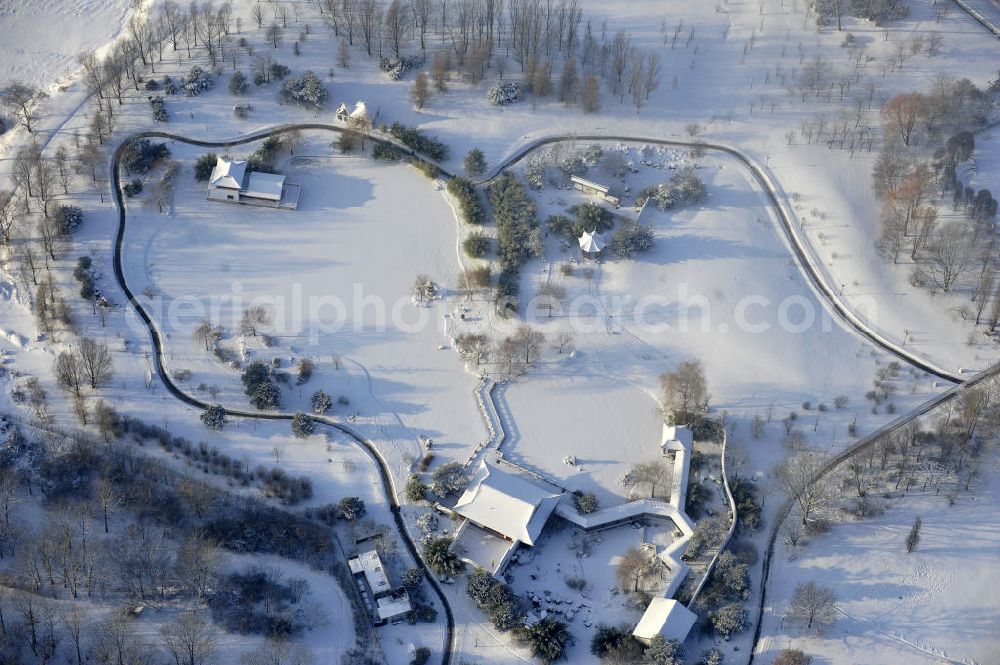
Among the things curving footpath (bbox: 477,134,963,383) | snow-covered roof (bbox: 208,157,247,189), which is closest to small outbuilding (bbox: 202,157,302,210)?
snow-covered roof (bbox: 208,157,247,189)

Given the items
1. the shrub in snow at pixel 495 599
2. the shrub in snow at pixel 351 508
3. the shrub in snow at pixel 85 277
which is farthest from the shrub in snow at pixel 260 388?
the shrub in snow at pixel 495 599

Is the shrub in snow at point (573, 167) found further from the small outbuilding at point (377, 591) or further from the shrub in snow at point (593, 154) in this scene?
the small outbuilding at point (377, 591)

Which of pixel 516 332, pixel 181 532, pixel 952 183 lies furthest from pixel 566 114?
pixel 181 532

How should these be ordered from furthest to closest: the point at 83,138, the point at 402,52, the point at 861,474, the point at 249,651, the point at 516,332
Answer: the point at 402,52, the point at 83,138, the point at 516,332, the point at 861,474, the point at 249,651

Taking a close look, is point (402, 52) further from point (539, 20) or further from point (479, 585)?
point (479, 585)

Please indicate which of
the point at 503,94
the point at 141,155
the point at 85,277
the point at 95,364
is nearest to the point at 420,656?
the point at 95,364
